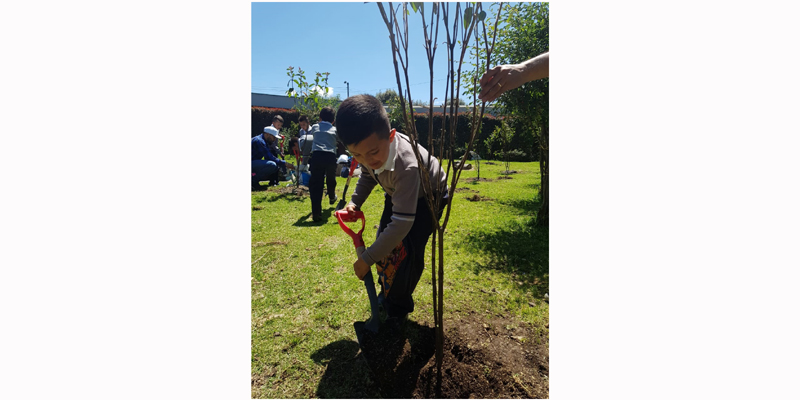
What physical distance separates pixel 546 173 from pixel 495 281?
9.23 ft

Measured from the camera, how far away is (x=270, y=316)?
2.69 meters

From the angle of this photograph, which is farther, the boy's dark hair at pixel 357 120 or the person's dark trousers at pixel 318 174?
the person's dark trousers at pixel 318 174

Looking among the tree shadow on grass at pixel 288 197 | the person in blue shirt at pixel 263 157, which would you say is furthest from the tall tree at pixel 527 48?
the person in blue shirt at pixel 263 157

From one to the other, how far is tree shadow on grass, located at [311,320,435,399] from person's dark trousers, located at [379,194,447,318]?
168mm

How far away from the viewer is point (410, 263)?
2.24 meters

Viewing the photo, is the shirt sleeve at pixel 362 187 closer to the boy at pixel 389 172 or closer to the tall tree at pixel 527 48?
the boy at pixel 389 172

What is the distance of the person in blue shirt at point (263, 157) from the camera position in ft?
27.3

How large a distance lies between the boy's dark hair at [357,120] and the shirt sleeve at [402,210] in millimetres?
264

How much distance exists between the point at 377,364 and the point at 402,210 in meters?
0.91

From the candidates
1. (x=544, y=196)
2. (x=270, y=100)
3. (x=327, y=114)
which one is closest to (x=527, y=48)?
(x=544, y=196)

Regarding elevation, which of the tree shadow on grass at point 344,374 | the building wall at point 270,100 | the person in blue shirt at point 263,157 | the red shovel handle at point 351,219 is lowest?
the tree shadow on grass at point 344,374

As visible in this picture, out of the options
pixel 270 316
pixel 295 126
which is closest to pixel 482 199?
pixel 270 316

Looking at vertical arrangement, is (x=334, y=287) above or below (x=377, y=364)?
above

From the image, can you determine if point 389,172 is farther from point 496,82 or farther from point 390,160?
point 496,82
